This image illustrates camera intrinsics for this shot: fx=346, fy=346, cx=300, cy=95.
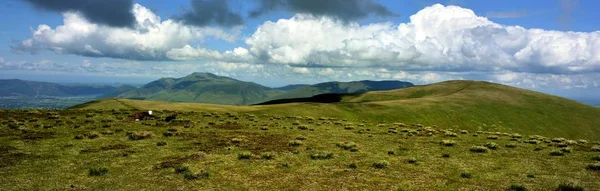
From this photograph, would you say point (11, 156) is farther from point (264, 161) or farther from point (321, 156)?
point (321, 156)

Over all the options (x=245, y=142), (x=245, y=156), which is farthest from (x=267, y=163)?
(x=245, y=142)

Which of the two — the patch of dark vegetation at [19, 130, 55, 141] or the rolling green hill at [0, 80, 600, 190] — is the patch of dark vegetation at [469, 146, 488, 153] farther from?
the patch of dark vegetation at [19, 130, 55, 141]

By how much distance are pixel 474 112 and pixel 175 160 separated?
139 metres

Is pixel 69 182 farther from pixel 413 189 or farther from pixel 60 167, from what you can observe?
pixel 413 189

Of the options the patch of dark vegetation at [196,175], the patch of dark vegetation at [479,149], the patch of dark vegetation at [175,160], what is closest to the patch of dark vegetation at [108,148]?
the patch of dark vegetation at [175,160]

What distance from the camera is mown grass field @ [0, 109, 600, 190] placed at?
2034 cm

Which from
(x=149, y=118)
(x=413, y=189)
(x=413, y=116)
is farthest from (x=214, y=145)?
(x=413, y=116)

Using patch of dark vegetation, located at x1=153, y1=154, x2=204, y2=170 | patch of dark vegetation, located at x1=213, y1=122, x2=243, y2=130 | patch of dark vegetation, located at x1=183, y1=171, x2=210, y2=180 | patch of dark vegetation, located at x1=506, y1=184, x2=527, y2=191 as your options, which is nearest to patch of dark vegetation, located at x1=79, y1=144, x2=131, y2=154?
patch of dark vegetation, located at x1=153, y1=154, x2=204, y2=170

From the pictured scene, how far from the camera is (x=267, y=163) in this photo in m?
25.7

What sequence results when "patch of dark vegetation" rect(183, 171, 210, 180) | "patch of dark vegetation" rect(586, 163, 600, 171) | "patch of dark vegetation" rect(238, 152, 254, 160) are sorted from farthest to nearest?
"patch of dark vegetation" rect(238, 152, 254, 160) → "patch of dark vegetation" rect(586, 163, 600, 171) → "patch of dark vegetation" rect(183, 171, 210, 180)

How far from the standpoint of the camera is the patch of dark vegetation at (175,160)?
2403 centimetres

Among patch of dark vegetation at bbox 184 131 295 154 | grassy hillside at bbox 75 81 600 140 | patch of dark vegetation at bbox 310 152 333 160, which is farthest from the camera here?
grassy hillside at bbox 75 81 600 140

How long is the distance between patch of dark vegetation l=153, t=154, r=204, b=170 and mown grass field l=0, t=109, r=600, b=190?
2.6 inches

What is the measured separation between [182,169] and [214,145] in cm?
987
